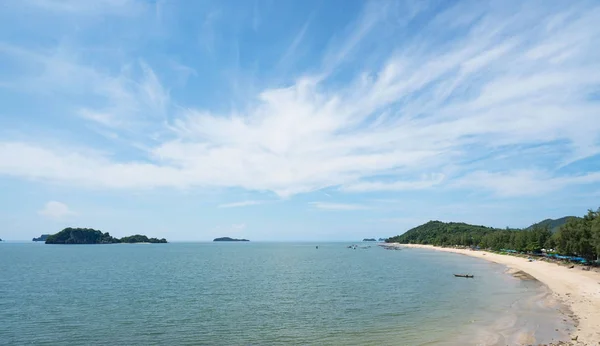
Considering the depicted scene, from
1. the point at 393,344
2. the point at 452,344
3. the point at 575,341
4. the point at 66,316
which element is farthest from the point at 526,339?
the point at 66,316

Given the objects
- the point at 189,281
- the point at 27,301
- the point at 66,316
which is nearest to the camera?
the point at 66,316

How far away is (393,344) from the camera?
28281mm

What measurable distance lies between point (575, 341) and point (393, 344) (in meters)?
12.6

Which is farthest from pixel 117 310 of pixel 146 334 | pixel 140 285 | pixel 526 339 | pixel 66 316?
pixel 526 339

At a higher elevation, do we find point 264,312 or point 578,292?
point 578,292

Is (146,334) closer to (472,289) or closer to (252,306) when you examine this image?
(252,306)

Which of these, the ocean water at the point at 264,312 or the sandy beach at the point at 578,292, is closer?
the sandy beach at the point at 578,292

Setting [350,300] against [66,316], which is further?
[350,300]

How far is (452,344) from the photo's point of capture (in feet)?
90.6

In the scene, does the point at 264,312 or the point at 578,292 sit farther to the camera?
the point at 578,292

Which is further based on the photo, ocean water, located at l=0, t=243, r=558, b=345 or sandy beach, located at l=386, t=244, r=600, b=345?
ocean water, located at l=0, t=243, r=558, b=345

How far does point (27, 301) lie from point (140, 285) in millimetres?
17277

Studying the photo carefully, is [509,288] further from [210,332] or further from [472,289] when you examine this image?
[210,332]

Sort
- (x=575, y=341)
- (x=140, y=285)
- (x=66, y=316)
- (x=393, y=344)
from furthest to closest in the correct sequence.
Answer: (x=140, y=285)
(x=66, y=316)
(x=393, y=344)
(x=575, y=341)
